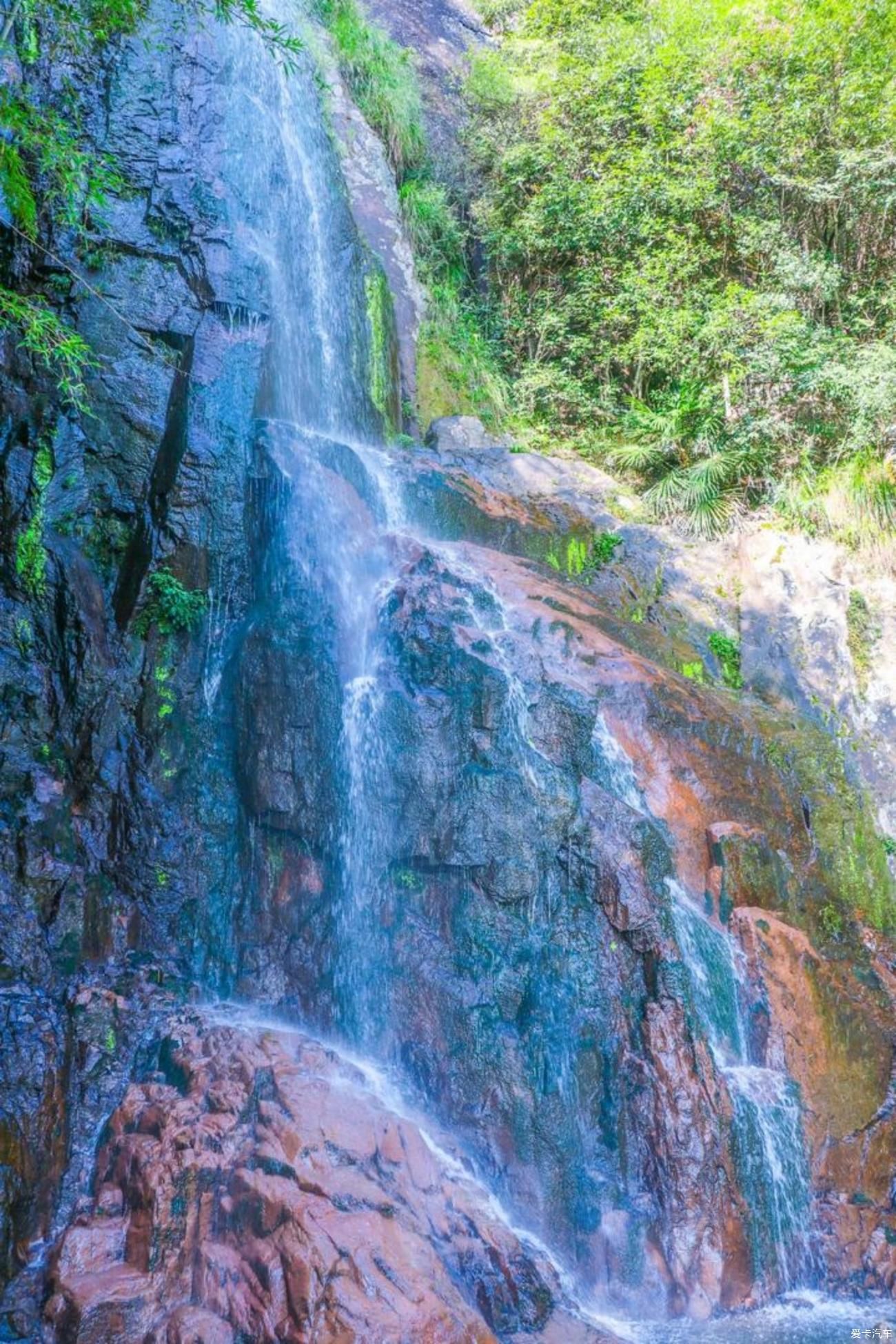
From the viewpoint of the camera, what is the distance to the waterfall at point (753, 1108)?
6.63m

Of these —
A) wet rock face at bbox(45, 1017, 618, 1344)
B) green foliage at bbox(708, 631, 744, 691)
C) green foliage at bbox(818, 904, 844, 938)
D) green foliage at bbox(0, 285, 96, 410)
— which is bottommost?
wet rock face at bbox(45, 1017, 618, 1344)

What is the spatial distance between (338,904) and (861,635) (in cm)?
753

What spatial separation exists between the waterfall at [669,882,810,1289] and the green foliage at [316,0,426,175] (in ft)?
51.4

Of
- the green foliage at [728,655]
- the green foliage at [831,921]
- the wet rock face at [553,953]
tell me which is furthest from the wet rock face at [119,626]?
the green foliage at [728,655]

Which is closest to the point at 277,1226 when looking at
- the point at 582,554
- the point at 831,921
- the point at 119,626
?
the point at 119,626

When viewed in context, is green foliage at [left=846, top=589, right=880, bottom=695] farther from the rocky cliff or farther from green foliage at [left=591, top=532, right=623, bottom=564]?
green foliage at [left=591, top=532, right=623, bottom=564]

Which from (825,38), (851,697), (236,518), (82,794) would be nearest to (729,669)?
(851,697)

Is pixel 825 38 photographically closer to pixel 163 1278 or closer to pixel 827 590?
pixel 827 590

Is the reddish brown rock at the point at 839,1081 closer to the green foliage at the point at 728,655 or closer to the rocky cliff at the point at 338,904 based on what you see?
the rocky cliff at the point at 338,904

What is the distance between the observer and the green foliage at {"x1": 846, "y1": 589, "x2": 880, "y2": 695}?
1095 centimetres

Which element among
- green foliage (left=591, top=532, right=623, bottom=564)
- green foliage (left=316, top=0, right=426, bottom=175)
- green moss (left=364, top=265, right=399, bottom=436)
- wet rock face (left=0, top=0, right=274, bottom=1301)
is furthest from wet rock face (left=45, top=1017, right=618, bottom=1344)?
green foliage (left=316, top=0, right=426, bottom=175)

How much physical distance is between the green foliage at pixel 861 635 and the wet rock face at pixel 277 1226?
7.71 m

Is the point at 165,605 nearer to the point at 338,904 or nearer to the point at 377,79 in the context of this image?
the point at 338,904

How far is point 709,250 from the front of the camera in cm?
1539
